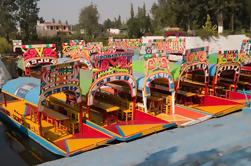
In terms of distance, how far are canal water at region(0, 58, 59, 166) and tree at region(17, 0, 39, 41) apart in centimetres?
4125

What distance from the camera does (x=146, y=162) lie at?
6.68m

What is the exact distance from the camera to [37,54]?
60.4 feet

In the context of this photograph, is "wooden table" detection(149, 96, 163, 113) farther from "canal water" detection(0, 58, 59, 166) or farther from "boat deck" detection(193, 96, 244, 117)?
"canal water" detection(0, 58, 59, 166)

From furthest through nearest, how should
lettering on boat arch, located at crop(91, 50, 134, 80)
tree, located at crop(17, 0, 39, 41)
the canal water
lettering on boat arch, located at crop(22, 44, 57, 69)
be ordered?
tree, located at crop(17, 0, 39, 41), lettering on boat arch, located at crop(22, 44, 57, 69), lettering on boat arch, located at crop(91, 50, 134, 80), the canal water

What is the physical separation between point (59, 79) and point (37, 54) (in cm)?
719

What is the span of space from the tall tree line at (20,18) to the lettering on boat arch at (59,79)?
41.4m

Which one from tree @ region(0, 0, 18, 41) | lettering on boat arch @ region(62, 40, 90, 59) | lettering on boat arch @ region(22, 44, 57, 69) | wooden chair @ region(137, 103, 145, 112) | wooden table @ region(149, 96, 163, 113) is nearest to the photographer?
wooden chair @ region(137, 103, 145, 112)

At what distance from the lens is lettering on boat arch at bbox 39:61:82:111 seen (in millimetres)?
11547

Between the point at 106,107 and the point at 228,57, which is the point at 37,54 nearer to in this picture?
the point at 106,107

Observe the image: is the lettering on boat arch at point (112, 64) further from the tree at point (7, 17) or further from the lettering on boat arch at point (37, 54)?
the tree at point (7, 17)

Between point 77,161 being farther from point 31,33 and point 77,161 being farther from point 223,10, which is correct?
point 31,33

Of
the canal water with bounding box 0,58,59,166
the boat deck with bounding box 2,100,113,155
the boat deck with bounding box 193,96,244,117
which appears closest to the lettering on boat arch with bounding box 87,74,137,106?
the boat deck with bounding box 2,100,113,155

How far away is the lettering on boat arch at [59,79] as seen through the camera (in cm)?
1155

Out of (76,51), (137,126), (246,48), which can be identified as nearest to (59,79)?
(137,126)
